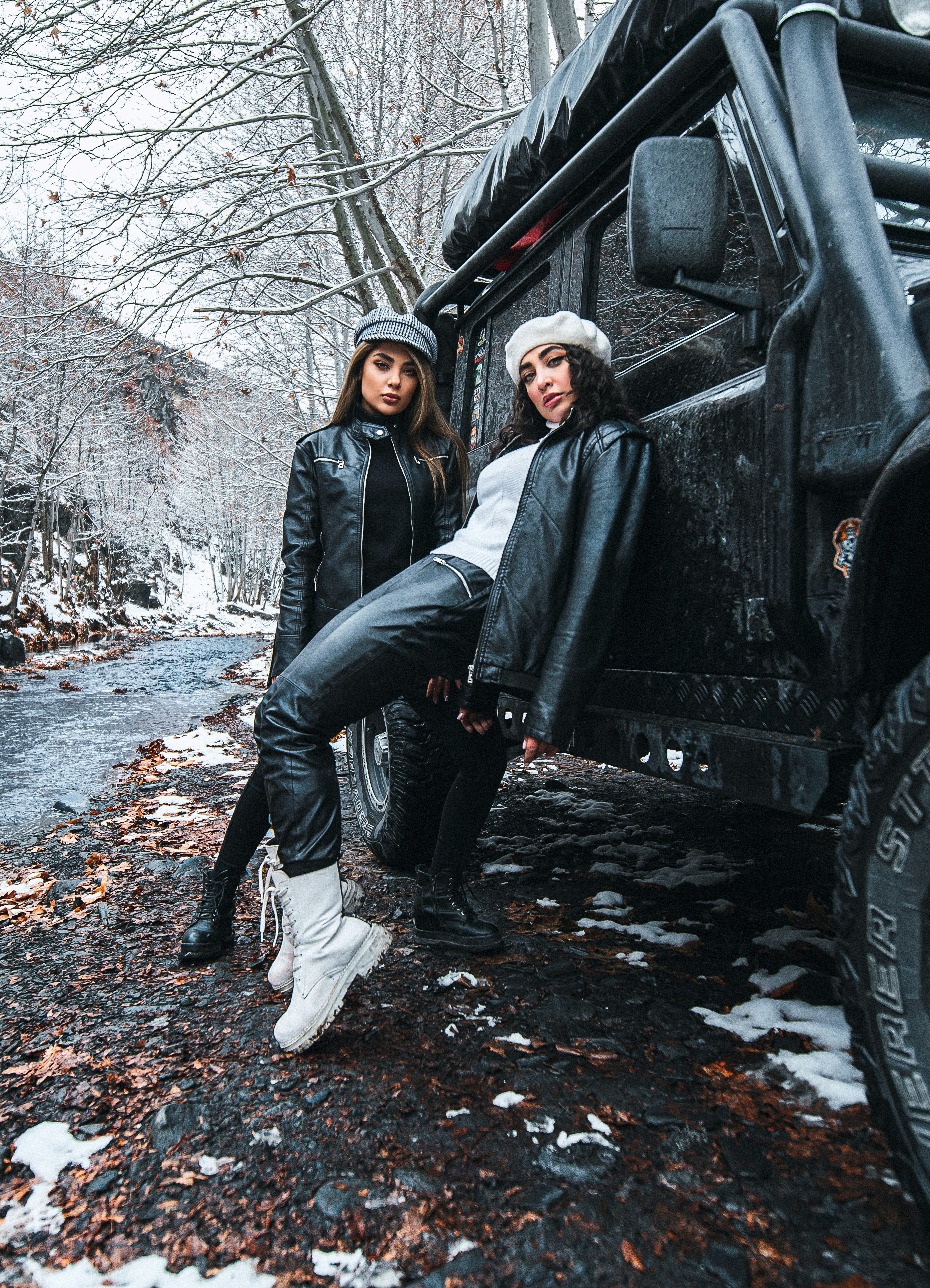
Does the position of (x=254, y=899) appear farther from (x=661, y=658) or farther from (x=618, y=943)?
(x=661, y=658)

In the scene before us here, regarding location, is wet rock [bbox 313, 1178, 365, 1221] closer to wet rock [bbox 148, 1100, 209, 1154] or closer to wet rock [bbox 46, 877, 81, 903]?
wet rock [bbox 148, 1100, 209, 1154]

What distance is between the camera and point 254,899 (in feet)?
9.84

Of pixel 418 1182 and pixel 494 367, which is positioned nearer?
pixel 418 1182

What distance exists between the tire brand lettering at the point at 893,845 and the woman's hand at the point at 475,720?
4.36ft

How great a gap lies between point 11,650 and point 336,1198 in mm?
13759

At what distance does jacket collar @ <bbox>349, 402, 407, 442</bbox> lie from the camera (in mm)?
2676

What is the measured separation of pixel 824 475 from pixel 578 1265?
56.2 inches

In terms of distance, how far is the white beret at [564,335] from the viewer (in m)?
2.27

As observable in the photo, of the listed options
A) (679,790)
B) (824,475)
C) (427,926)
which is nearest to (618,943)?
(427,926)

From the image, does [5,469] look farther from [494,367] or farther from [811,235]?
[811,235]

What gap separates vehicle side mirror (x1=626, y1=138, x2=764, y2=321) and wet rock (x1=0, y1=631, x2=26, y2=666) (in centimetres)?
1364

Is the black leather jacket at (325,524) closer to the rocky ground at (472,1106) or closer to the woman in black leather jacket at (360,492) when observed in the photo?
the woman in black leather jacket at (360,492)

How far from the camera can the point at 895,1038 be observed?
1.21m

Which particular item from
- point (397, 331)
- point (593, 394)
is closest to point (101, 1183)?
point (593, 394)
